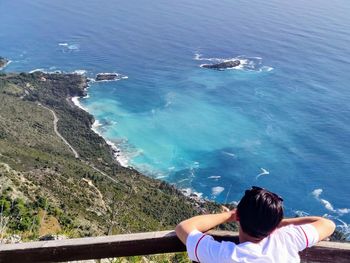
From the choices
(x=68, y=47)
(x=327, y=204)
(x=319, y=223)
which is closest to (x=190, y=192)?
(x=327, y=204)

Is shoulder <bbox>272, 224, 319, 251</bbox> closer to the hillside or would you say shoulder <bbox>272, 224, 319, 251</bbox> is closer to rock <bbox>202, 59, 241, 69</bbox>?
the hillside

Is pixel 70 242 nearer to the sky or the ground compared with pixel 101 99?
nearer to the sky

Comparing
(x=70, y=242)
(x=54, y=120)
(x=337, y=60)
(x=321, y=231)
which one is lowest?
(x=54, y=120)

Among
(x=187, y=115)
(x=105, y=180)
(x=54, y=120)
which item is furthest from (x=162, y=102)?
(x=105, y=180)

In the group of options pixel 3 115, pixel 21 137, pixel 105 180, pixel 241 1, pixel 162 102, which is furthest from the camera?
pixel 241 1

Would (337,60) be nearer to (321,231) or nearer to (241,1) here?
(241,1)

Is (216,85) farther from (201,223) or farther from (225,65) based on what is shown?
(201,223)

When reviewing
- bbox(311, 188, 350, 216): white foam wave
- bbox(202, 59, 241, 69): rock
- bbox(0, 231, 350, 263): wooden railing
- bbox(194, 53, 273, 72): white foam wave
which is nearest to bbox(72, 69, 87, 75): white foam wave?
bbox(194, 53, 273, 72): white foam wave
